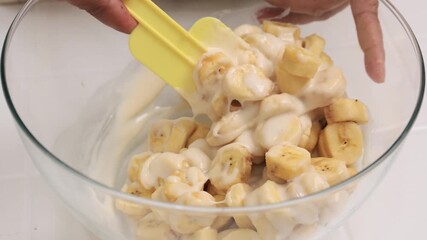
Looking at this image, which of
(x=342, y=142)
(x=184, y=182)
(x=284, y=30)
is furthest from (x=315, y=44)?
(x=184, y=182)

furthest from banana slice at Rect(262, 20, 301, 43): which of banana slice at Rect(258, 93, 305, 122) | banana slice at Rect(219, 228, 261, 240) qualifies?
banana slice at Rect(219, 228, 261, 240)

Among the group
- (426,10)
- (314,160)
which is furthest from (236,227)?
(426,10)

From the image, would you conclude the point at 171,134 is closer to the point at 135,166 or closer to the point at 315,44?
the point at 135,166

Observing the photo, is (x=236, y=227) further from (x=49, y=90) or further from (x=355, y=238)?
(x=49, y=90)

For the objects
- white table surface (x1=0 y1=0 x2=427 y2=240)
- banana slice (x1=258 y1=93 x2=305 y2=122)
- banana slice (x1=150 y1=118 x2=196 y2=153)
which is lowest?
white table surface (x1=0 y1=0 x2=427 y2=240)

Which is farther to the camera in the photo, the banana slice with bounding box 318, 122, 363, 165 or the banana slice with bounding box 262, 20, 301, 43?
the banana slice with bounding box 262, 20, 301, 43

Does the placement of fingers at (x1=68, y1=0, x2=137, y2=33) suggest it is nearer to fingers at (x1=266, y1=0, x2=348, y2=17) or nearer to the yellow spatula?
the yellow spatula

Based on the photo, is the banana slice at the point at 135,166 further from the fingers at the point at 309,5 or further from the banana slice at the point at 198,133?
the fingers at the point at 309,5

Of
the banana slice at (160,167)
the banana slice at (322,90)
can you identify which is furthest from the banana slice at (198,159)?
the banana slice at (322,90)
